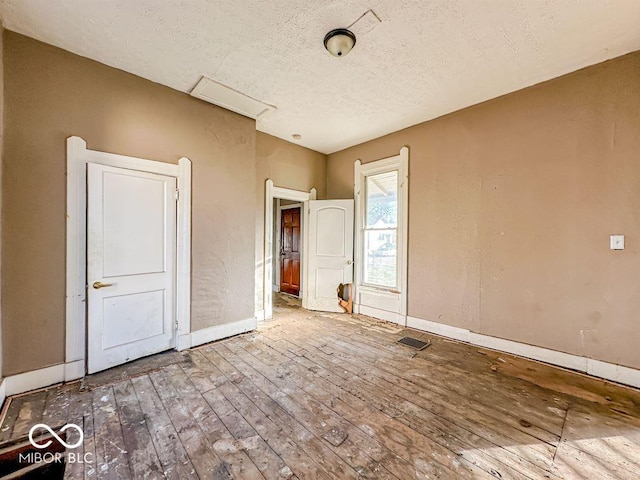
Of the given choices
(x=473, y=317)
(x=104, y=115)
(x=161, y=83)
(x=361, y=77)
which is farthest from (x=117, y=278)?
(x=473, y=317)

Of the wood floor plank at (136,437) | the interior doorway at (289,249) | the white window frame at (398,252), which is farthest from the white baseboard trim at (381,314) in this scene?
the wood floor plank at (136,437)

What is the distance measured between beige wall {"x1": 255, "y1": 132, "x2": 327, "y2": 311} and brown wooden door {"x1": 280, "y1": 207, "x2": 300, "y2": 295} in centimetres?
130

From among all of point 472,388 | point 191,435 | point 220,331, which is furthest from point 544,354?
point 220,331

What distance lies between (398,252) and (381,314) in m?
1.02

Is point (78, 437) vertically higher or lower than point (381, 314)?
lower

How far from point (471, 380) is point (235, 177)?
341 centimetres

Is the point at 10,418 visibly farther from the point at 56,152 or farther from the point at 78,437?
the point at 56,152

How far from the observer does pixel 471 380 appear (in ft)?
8.23

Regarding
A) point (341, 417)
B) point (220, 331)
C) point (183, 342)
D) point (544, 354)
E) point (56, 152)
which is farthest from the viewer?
point (220, 331)

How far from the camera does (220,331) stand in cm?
337

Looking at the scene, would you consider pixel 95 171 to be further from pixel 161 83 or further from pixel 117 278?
pixel 161 83

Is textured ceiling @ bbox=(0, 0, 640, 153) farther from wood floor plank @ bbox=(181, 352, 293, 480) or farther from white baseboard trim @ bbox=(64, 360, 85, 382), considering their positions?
wood floor plank @ bbox=(181, 352, 293, 480)

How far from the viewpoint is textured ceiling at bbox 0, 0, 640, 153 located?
1964 mm

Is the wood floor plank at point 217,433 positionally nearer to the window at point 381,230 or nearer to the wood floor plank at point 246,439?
the wood floor plank at point 246,439
